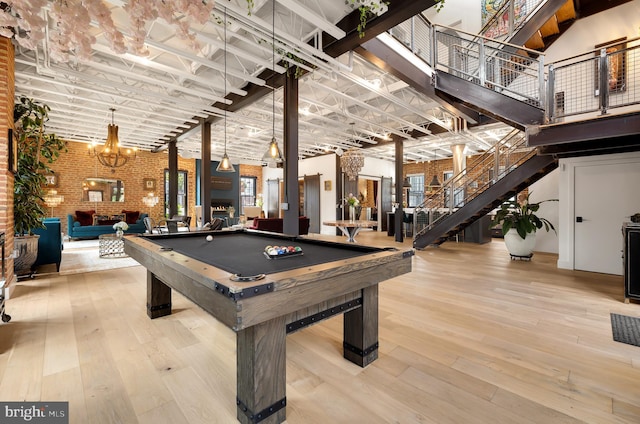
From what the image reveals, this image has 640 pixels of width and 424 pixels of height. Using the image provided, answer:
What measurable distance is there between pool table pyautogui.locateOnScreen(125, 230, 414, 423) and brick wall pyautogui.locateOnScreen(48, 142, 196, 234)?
422 inches

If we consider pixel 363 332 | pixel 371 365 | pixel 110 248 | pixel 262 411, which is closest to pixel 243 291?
pixel 262 411

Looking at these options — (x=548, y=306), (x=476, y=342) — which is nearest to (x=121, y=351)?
(x=476, y=342)

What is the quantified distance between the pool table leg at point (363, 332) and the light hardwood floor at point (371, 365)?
0.24 ft

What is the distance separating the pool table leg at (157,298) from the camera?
281 centimetres

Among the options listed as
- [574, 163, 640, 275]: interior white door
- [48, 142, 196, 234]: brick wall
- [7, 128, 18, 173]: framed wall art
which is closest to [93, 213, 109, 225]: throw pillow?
[48, 142, 196, 234]: brick wall

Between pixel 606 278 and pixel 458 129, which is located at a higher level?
pixel 458 129

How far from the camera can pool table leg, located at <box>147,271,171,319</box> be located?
9.22 feet

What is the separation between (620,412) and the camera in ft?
5.12

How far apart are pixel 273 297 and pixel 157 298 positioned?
2.23 metres

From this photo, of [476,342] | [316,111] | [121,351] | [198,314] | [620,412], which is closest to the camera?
[620,412]

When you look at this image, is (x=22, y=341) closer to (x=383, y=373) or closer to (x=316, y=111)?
(x=383, y=373)

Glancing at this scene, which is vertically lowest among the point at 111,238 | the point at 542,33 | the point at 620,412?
the point at 620,412

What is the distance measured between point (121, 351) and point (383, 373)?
6.70ft

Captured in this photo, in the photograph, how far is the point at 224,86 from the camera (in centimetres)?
510
